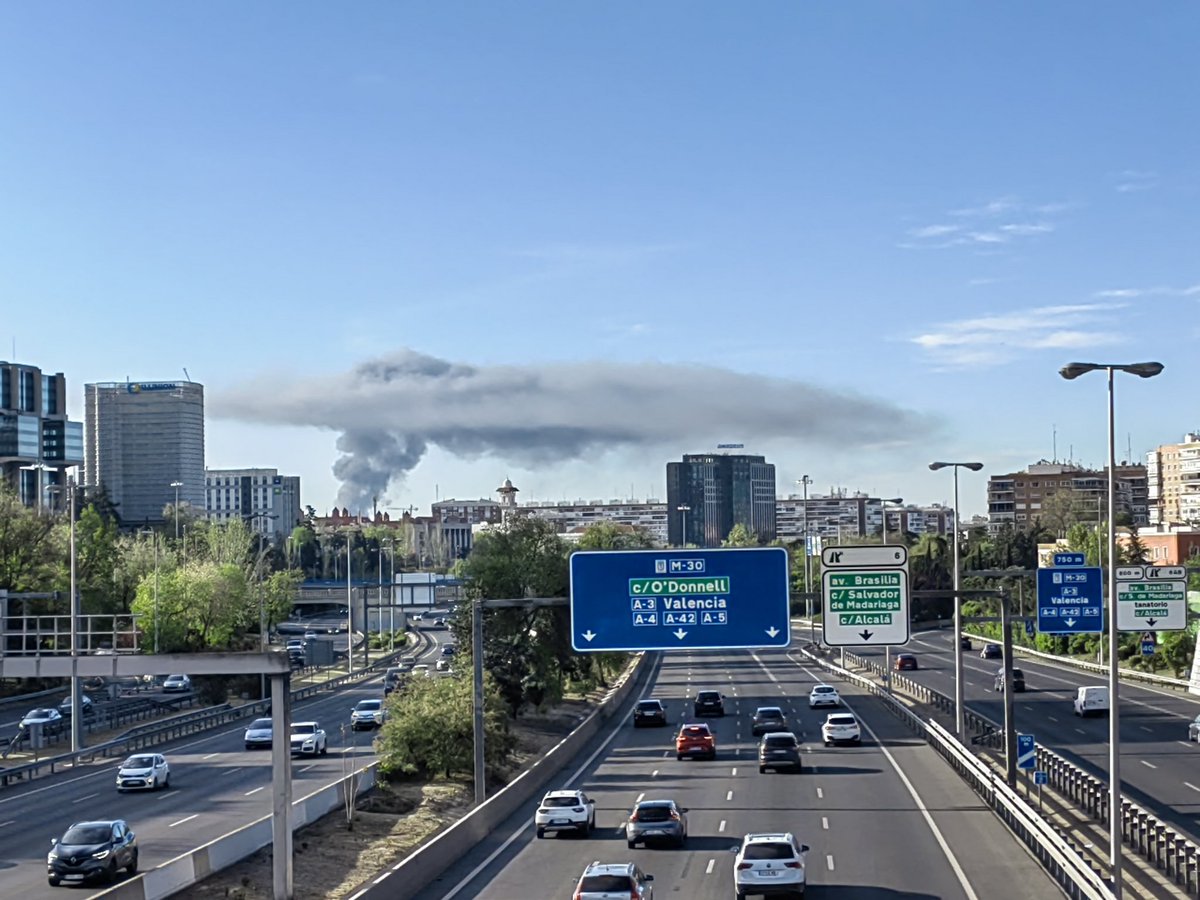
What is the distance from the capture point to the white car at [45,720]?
65375 mm

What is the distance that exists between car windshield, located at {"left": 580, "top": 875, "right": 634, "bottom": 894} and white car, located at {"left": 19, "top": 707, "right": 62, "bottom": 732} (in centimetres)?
4551

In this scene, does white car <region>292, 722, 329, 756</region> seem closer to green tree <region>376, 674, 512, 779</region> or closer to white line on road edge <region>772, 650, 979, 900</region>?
green tree <region>376, 674, 512, 779</region>

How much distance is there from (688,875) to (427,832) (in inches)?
403

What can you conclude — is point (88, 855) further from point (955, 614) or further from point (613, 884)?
point (955, 614)

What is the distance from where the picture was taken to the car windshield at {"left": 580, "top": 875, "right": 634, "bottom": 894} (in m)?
24.6

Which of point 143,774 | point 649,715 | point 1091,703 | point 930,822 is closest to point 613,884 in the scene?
point 930,822

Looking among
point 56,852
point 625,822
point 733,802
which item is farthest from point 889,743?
point 56,852

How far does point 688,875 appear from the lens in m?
30.4

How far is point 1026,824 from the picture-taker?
107 ft

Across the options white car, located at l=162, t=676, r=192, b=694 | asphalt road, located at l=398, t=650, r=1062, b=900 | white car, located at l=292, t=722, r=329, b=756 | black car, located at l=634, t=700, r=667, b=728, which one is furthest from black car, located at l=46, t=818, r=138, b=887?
white car, located at l=162, t=676, r=192, b=694

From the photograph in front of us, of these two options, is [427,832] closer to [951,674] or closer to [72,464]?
[951,674]

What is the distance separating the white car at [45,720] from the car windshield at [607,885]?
45511 mm

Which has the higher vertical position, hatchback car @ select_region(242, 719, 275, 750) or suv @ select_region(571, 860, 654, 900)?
suv @ select_region(571, 860, 654, 900)

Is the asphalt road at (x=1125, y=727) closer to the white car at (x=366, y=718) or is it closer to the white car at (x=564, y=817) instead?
the white car at (x=564, y=817)
